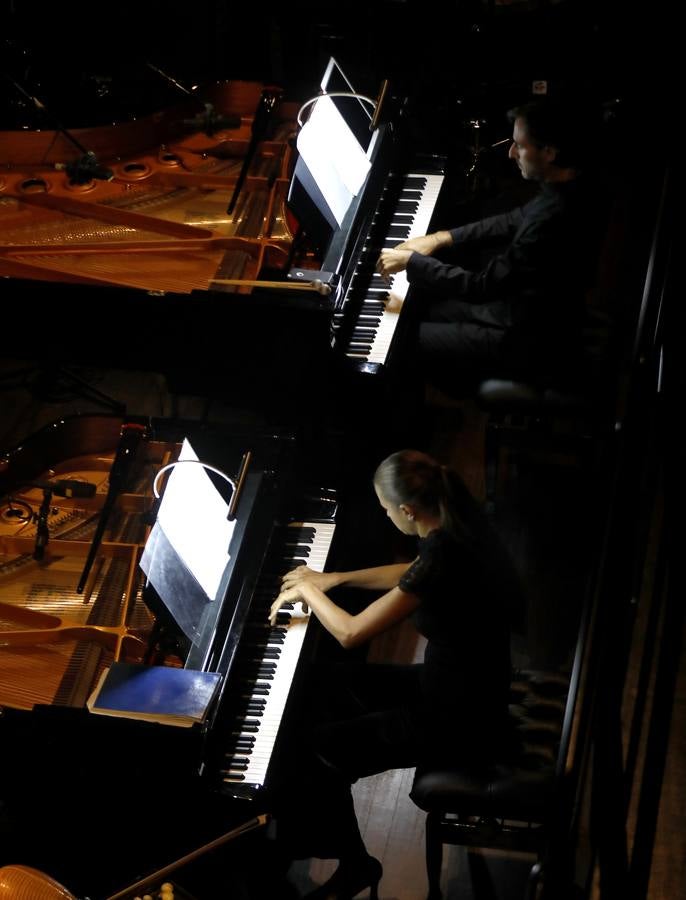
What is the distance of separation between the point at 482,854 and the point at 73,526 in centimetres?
198

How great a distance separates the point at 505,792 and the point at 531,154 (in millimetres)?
2656

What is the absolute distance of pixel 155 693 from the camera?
354 centimetres

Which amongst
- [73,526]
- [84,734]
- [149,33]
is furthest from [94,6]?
[84,734]

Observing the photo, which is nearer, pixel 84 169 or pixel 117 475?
pixel 117 475

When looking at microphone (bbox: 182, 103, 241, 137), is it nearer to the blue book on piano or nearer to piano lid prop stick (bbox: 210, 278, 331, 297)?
piano lid prop stick (bbox: 210, 278, 331, 297)

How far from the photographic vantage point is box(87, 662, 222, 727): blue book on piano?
347 centimetres

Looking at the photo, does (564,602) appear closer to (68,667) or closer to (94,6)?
(68,667)

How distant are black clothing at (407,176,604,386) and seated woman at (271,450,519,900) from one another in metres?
1.40

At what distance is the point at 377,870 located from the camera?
3938 mm

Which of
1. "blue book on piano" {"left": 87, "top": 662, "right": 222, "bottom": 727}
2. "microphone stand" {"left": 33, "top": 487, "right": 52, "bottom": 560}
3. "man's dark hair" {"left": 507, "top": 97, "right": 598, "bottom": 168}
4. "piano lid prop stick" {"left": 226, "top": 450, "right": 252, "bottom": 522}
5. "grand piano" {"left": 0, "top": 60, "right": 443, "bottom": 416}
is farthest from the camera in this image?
"grand piano" {"left": 0, "top": 60, "right": 443, "bottom": 416}

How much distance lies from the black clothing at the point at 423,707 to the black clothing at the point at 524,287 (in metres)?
1.55

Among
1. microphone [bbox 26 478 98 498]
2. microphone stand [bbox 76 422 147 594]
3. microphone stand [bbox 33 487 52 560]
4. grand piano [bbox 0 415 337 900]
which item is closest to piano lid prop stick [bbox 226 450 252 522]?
grand piano [bbox 0 415 337 900]

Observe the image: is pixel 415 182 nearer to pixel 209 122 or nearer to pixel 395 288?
pixel 395 288

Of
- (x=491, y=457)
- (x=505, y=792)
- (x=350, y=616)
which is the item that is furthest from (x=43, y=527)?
(x=491, y=457)
